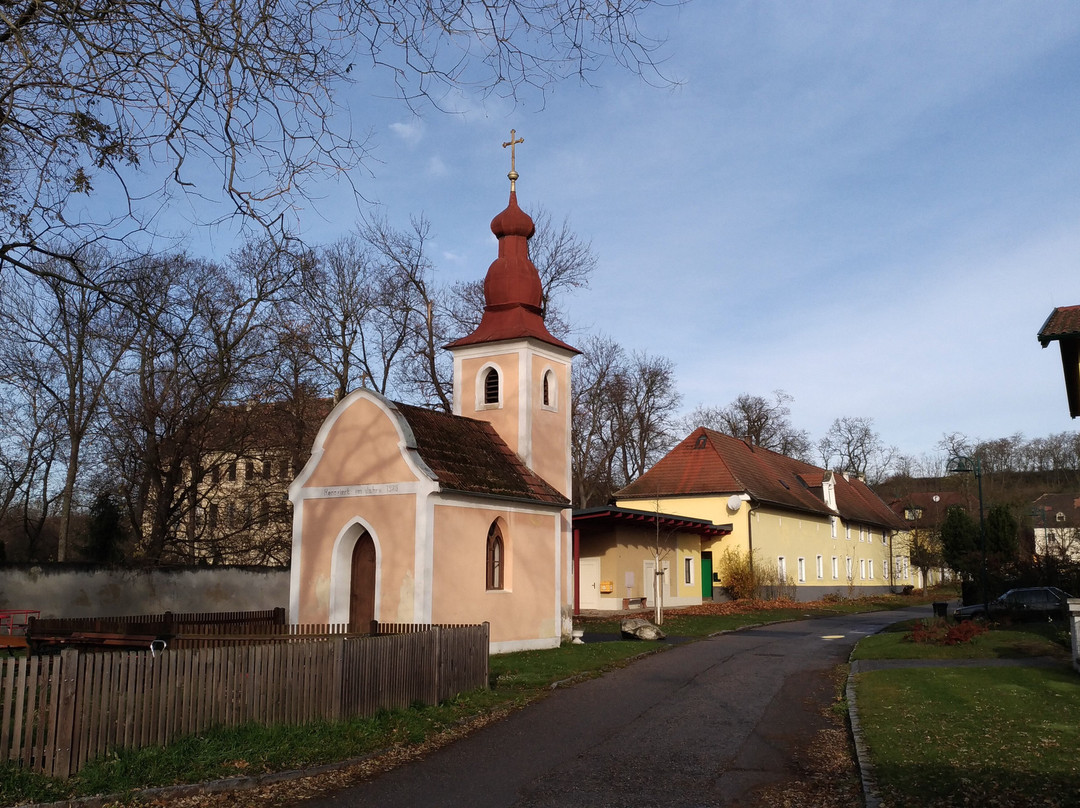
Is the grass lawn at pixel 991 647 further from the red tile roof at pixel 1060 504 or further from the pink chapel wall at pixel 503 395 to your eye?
the red tile roof at pixel 1060 504

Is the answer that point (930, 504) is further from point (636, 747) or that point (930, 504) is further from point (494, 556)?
point (636, 747)

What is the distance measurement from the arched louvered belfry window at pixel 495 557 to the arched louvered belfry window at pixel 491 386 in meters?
4.54

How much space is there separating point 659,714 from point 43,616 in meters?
17.1

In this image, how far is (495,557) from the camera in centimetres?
2172

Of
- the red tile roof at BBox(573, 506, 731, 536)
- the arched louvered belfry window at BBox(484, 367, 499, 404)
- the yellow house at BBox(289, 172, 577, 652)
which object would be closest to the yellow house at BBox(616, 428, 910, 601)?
the red tile roof at BBox(573, 506, 731, 536)

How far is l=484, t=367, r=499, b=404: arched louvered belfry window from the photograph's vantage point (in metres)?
25.2

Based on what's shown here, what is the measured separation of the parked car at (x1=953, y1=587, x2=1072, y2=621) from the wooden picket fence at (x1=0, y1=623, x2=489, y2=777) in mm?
19433

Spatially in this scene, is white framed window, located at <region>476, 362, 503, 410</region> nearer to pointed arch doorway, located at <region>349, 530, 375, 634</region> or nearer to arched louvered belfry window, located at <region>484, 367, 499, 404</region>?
arched louvered belfry window, located at <region>484, 367, 499, 404</region>

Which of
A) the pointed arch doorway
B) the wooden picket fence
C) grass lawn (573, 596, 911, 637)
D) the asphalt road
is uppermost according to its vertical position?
the pointed arch doorway

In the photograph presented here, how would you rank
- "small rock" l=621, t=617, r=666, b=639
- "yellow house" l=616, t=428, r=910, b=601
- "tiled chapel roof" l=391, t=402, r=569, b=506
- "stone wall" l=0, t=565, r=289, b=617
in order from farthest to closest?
"yellow house" l=616, t=428, r=910, b=601 < "small rock" l=621, t=617, r=666, b=639 < "stone wall" l=0, t=565, r=289, b=617 < "tiled chapel roof" l=391, t=402, r=569, b=506

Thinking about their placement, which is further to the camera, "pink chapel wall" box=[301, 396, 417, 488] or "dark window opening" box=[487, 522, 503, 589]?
"dark window opening" box=[487, 522, 503, 589]

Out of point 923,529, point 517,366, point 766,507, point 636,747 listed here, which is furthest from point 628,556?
point 923,529

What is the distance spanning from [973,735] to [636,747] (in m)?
3.76

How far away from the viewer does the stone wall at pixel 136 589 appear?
23.1m
